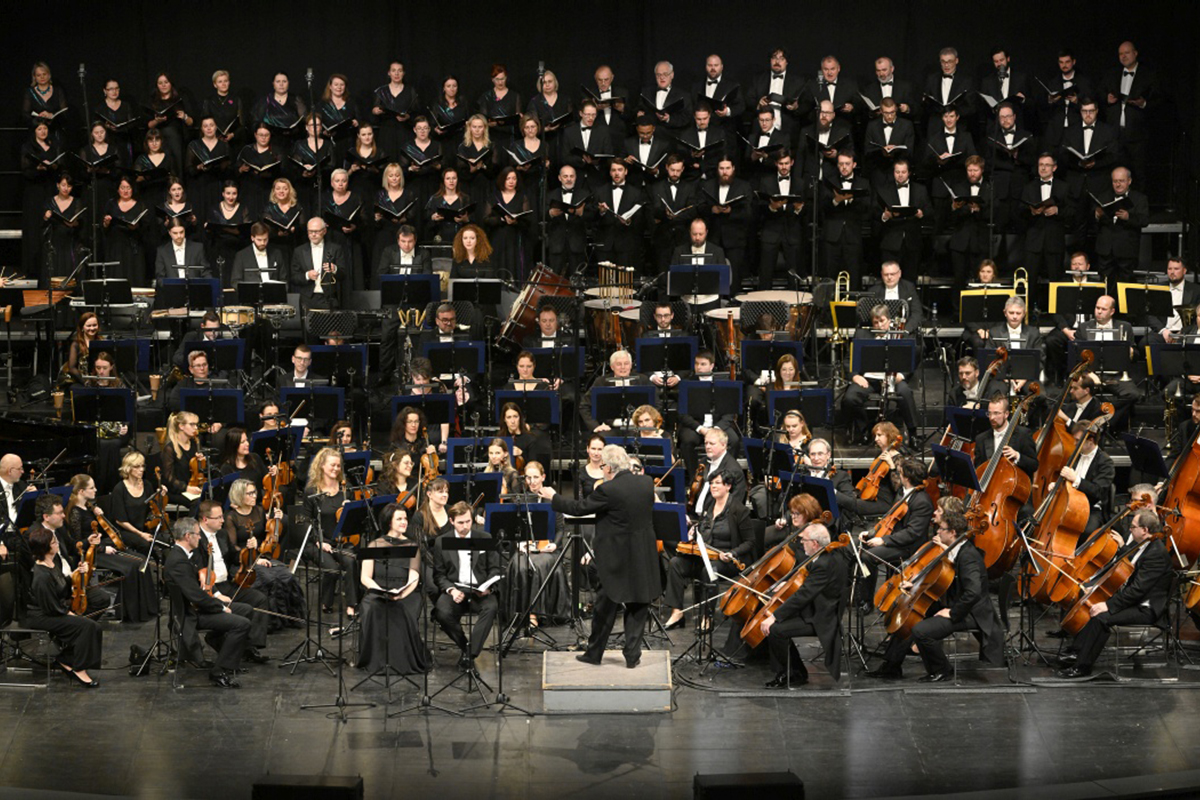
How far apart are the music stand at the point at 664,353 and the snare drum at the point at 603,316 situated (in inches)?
59.1

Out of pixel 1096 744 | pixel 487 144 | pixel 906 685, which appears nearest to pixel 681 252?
pixel 487 144

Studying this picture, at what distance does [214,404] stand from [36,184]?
4.61m

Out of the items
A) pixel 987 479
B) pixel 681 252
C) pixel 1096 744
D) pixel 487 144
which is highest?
pixel 487 144

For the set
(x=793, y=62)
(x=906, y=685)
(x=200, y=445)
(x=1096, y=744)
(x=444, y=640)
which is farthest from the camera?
(x=793, y=62)

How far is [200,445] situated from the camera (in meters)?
12.2

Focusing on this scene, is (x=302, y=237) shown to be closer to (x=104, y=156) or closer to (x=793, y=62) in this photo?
(x=104, y=156)

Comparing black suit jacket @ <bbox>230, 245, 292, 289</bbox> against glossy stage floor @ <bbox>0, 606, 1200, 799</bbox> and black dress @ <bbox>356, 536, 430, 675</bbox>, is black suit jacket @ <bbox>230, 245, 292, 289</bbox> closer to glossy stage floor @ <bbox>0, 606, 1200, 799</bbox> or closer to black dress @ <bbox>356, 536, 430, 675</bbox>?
glossy stage floor @ <bbox>0, 606, 1200, 799</bbox>

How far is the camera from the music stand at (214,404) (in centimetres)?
1218

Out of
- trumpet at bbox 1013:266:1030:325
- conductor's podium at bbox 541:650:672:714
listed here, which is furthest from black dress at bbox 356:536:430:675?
trumpet at bbox 1013:266:1030:325

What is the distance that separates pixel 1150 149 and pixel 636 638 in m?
9.67

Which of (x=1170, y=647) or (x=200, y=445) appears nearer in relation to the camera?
(x=1170, y=647)

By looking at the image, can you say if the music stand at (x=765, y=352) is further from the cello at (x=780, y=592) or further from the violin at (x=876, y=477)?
the cello at (x=780, y=592)

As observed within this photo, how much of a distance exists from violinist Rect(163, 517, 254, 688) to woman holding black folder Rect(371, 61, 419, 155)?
6.76m

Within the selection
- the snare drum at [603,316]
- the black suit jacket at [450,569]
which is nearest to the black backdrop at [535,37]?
the snare drum at [603,316]
